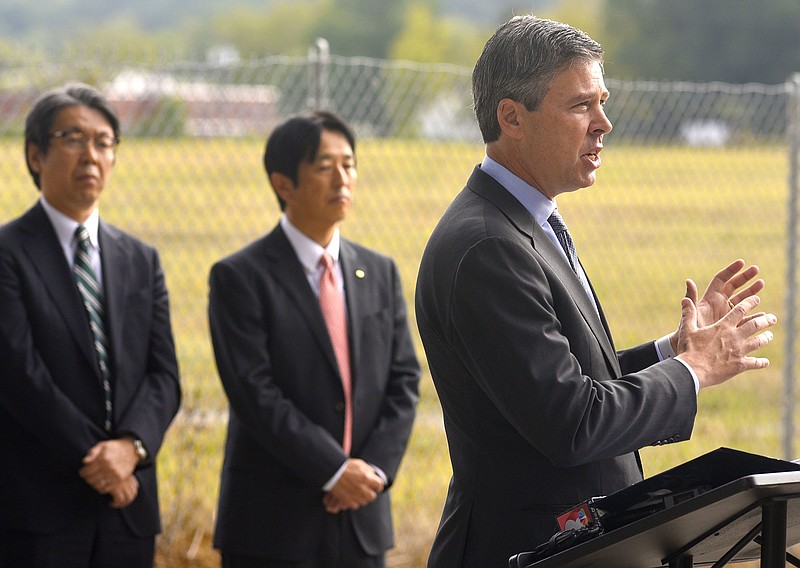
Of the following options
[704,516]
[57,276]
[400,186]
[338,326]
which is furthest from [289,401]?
[400,186]

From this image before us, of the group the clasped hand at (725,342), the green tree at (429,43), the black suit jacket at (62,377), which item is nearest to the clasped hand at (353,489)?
the black suit jacket at (62,377)

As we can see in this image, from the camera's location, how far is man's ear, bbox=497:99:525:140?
240 cm

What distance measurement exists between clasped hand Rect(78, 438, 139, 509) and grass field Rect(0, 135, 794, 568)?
4.54ft

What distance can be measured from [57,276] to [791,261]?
12.1ft

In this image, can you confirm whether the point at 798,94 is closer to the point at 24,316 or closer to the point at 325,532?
the point at 325,532

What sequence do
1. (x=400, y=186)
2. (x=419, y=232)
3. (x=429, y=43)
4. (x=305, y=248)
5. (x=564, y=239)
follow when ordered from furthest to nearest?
(x=429, y=43), (x=419, y=232), (x=400, y=186), (x=305, y=248), (x=564, y=239)

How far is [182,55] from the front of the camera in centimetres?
516

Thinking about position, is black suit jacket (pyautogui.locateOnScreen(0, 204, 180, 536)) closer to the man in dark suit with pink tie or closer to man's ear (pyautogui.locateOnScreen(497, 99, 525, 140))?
the man in dark suit with pink tie

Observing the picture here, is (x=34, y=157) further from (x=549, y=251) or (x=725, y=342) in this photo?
(x=725, y=342)

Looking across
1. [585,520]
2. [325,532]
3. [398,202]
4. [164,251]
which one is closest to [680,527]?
[585,520]

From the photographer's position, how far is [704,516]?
6.20ft

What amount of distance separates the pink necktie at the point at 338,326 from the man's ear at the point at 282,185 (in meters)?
0.26

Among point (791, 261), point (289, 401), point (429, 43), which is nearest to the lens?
point (289, 401)

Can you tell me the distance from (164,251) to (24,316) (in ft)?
8.34
